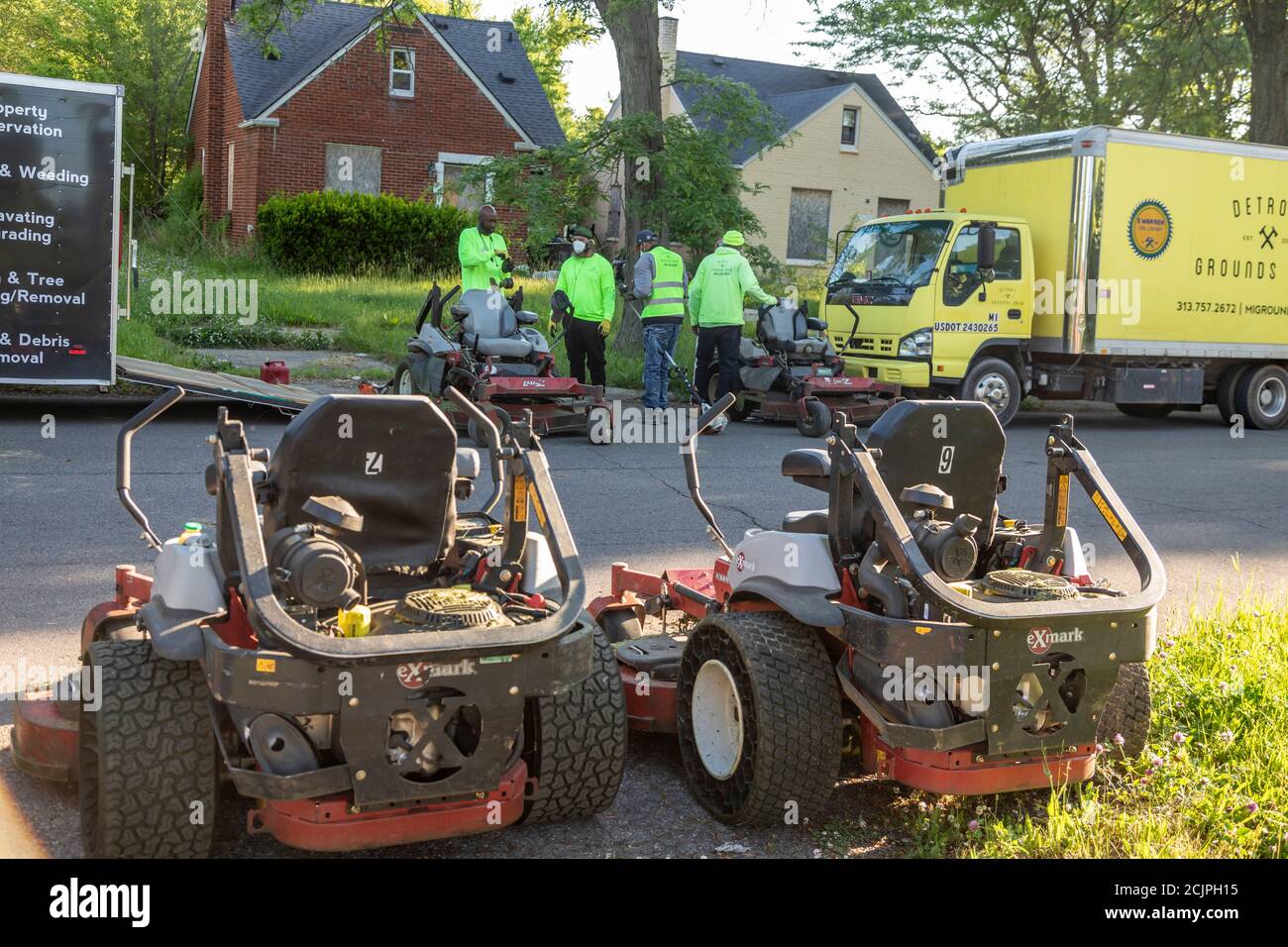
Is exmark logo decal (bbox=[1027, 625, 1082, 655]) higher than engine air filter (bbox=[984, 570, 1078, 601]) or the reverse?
the reverse

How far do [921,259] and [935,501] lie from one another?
38.7ft

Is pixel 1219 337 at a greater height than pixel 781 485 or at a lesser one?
greater

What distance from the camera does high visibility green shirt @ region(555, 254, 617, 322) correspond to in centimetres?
1500

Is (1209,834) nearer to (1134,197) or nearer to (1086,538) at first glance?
(1086,538)

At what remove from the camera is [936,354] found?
15.7m

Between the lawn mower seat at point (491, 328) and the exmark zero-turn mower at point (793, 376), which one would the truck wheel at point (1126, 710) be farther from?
the exmark zero-turn mower at point (793, 376)

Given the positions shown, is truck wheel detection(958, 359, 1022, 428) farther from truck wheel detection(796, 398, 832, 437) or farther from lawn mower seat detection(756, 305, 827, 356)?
truck wheel detection(796, 398, 832, 437)

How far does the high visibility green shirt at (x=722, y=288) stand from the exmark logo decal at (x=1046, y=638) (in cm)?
1100

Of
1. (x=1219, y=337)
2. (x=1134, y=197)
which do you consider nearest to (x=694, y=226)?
(x=1134, y=197)


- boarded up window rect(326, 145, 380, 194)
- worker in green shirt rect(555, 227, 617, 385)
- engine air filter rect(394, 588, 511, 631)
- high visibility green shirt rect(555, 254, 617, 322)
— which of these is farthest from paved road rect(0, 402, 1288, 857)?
boarded up window rect(326, 145, 380, 194)

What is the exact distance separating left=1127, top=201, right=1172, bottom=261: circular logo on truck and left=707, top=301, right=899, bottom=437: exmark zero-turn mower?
3.76m

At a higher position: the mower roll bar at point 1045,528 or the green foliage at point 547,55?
the green foliage at point 547,55

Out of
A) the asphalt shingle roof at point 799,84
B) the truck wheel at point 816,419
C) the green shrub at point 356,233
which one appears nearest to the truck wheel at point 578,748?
the truck wheel at point 816,419

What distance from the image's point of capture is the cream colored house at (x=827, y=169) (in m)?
41.5
